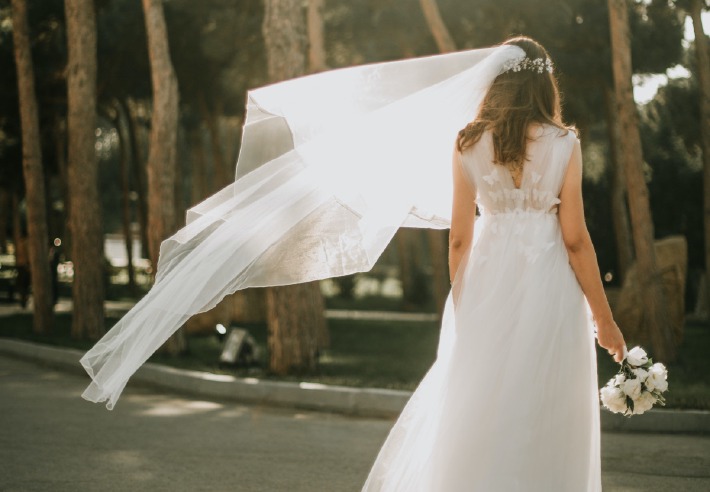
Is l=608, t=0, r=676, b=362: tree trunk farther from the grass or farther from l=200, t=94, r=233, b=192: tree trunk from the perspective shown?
l=200, t=94, r=233, b=192: tree trunk

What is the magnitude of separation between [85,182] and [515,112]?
13.4 meters

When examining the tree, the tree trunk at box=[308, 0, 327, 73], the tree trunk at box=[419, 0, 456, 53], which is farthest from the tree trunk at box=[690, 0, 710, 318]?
the tree

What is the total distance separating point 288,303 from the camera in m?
11.9

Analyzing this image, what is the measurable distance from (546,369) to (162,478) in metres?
3.14

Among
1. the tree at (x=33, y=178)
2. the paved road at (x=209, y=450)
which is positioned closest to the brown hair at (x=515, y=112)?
the paved road at (x=209, y=450)

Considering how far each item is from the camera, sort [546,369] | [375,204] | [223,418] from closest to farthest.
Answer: [546,369] → [375,204] → [223,418]

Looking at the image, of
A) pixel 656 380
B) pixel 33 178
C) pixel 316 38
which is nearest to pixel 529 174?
pixel 656 380

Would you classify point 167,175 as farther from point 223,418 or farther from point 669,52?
point 669,52

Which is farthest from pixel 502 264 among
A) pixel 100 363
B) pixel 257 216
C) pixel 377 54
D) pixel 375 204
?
pixel 377 54

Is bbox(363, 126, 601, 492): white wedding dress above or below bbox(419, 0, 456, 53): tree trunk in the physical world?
below

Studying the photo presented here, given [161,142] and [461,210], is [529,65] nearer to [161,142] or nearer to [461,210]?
[461,210]

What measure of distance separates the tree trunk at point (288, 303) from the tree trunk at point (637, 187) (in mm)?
4048

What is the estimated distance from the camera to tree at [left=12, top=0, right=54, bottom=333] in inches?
739

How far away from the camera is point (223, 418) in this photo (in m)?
9.59
